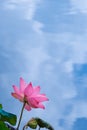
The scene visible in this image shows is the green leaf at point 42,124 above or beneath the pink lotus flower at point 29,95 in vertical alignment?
beneath

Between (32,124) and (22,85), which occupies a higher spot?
(22,85)

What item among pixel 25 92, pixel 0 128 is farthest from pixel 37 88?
pixel 0 128

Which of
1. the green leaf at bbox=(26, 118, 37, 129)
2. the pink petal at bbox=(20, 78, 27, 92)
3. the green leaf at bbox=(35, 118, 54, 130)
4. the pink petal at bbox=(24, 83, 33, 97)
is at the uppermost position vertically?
the pink petal at bbox=(20, 78, 27, 92)

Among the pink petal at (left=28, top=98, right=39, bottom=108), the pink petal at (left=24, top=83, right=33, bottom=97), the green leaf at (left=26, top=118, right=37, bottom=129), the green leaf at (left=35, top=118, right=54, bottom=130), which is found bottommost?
the green leaf at (left=26, top=118, right=37, bottom=129)

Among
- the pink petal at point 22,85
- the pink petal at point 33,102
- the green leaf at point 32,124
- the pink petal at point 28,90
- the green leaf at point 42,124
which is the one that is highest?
the pink petal at point 22,85

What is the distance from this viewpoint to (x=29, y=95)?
2.38 ft

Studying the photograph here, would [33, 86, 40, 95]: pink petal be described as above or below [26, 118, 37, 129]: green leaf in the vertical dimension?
above

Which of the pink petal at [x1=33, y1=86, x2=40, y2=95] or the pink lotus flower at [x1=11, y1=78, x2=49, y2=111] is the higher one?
the pink petal at [x1=33, y1=86, x2=40, y2=95]

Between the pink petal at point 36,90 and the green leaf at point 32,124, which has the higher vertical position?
the pink petal at point 36,90

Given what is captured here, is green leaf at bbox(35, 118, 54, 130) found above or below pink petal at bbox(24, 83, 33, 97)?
below

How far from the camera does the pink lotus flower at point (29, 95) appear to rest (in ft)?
2.31

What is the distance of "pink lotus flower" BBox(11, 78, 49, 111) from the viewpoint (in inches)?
27.7

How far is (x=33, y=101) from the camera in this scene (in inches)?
27.8

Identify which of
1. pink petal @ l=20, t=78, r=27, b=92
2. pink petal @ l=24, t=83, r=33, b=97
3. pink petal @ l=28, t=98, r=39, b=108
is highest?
pink petal @ l=20, t=78, r=27, b=92
